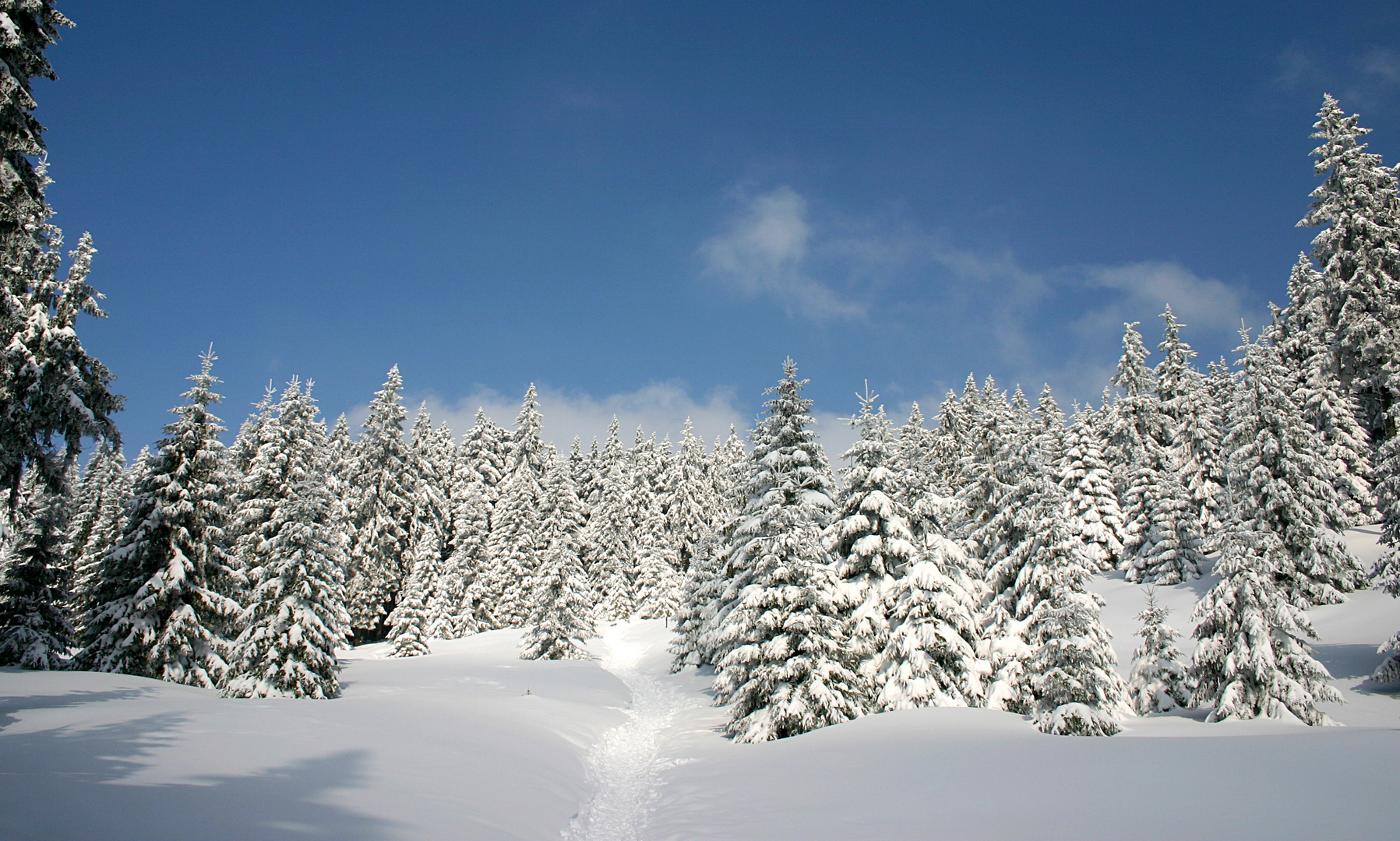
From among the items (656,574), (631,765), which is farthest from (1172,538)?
(656,574)

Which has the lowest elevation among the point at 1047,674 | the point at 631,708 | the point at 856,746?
the point at 631,708

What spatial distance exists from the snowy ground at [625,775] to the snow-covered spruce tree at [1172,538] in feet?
62.3

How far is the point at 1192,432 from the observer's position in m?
44.3

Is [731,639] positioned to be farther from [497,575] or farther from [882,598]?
[497,575]

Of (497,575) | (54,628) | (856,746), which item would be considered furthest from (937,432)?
(54,628)

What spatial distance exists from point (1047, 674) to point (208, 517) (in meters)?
28.5

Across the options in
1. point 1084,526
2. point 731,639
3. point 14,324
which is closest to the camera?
point 14,324

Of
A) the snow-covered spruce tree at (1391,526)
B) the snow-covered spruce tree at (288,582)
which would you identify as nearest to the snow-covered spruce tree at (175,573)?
the snow-covered spruce tree at (288,582)

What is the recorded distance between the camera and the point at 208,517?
2452 centimetres

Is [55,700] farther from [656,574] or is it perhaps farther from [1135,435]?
[1135,435]

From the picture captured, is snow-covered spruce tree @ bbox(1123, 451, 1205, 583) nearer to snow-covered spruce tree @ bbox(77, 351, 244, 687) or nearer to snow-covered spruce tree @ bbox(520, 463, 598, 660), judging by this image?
snow-covered spruce tree @ bbox(520, 463, 598, 660)

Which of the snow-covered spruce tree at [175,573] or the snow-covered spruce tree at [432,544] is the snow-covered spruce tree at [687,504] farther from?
A: the snow-covered spruce tree at [175,573]

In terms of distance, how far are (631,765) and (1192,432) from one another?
4419 cm

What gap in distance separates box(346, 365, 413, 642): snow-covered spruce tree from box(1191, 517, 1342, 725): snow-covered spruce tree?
153 ft
